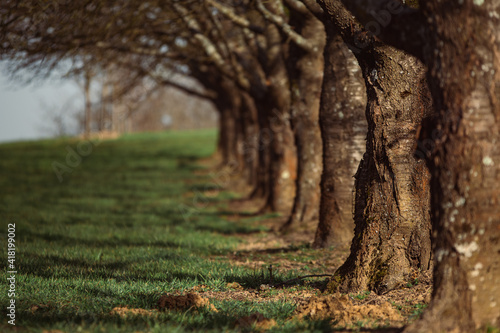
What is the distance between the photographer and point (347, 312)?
4.32 m

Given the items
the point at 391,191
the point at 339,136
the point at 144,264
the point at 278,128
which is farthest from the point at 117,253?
the point at 278,128

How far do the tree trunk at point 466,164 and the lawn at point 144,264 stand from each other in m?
0.71

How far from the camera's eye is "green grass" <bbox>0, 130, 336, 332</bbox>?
14.0 ft

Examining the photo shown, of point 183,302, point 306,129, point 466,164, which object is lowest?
point 183,302

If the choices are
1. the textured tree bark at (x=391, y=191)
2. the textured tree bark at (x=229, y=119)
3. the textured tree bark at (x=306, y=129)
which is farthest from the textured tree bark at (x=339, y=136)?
the textured tree bark at (x=229, y=119)

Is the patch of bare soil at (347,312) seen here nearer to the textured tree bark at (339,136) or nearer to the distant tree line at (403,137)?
the distant tree line at (403,137)

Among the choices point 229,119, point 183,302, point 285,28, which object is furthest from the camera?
point 229,119

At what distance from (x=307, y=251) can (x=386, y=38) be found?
14.9 feet

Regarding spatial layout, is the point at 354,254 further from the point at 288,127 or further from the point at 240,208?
the point at 240,208

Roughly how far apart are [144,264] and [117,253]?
108 cm

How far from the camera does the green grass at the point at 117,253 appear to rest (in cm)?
427

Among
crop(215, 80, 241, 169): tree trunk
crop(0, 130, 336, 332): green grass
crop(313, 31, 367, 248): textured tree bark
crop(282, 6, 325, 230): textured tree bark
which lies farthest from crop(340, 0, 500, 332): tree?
crop(215, 80, 241, 169): tree trunk

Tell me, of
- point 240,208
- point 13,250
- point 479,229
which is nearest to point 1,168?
point 240,208

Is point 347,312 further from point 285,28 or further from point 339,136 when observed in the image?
point 285,28
